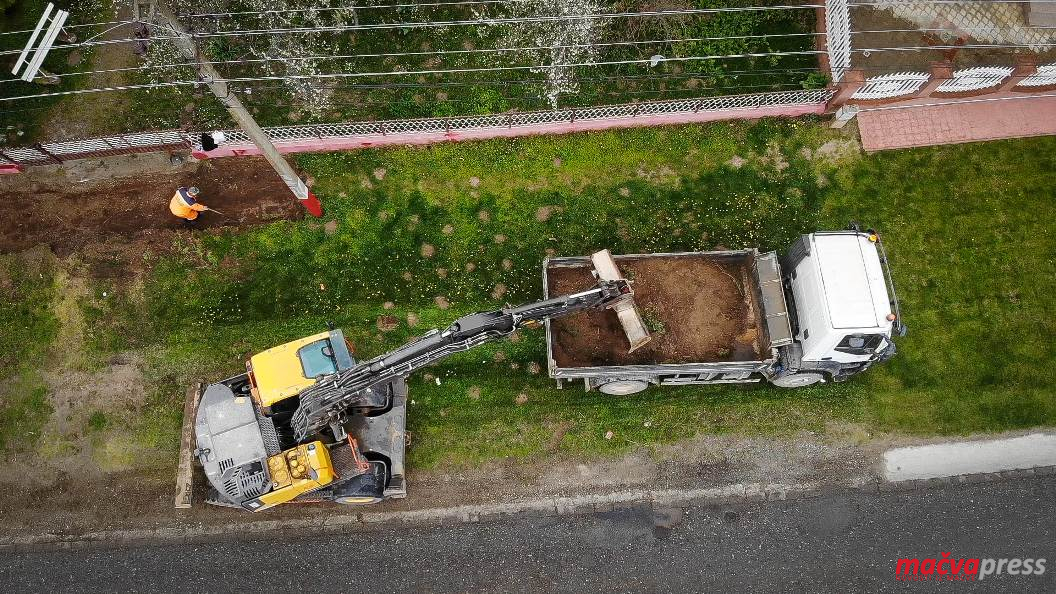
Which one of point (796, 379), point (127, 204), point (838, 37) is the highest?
point (838, 37)

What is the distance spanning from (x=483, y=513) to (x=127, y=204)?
12365 mm

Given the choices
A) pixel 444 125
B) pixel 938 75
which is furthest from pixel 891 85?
pixel 444 125

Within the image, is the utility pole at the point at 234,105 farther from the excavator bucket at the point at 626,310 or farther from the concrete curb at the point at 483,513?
the concrete curb at the point at 483,513

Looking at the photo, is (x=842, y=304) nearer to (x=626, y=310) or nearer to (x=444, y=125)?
(x=626, y=310)

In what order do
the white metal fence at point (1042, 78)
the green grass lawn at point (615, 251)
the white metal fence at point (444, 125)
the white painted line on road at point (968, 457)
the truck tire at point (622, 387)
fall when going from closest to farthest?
the truck tire at point (622, 387), the white painted line on road at point (968, 457), the green grass lawn at point (615, 251), the white metal fence at point (1042, 78), the white metal fence at point (444, 125)

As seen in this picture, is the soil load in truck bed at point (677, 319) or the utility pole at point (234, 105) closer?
the utility pole at point (234, 105)

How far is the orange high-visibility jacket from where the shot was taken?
17.0 metres

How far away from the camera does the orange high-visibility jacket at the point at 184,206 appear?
1697 cm

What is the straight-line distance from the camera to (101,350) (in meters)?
17.1

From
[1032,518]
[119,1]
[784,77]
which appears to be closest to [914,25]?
[784,77]

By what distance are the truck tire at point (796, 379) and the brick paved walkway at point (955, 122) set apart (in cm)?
688

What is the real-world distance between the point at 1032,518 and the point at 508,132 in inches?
614

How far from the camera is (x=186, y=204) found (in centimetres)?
1700

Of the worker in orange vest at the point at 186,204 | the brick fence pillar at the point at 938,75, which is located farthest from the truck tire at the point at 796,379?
the worker in orange vest at the point at 186,204
